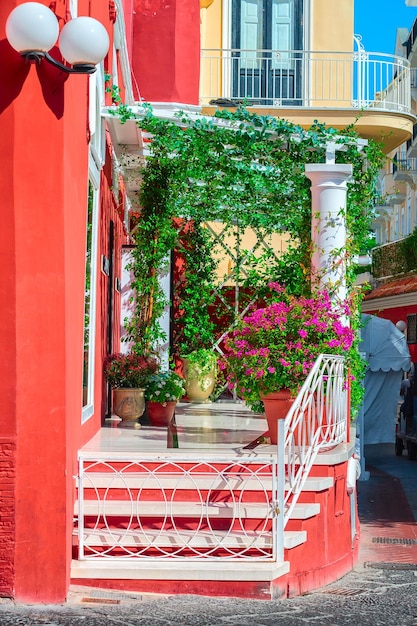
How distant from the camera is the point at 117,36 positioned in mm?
13250

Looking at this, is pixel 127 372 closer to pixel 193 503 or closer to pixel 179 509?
A: pixel 193 503

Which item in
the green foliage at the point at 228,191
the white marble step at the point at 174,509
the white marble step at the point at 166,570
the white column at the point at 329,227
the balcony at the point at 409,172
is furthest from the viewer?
the balcony at the point at 409,172

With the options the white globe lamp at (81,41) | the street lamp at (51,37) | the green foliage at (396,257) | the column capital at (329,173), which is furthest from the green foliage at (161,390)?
the green foliage at (396,257)

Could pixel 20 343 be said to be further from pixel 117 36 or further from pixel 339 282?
pixel 117 36

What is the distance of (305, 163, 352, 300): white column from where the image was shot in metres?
10.9

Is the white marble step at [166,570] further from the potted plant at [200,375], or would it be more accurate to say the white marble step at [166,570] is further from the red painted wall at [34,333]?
the potted plant at [200,375]

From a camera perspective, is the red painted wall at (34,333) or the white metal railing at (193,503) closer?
the red painted wall at (34,333)

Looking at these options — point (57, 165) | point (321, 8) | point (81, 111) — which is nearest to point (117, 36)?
point (81, 111)

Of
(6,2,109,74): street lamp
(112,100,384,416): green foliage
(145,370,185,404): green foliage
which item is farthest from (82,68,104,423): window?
(6,2,109,74): street lamp

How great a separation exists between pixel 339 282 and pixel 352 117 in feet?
33.4

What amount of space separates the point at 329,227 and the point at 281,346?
2.23 m

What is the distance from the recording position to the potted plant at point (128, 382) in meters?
11.9

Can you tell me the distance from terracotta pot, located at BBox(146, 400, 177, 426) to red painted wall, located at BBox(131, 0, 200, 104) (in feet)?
23.2

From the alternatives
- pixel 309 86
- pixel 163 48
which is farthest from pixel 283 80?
pixel 163 48
